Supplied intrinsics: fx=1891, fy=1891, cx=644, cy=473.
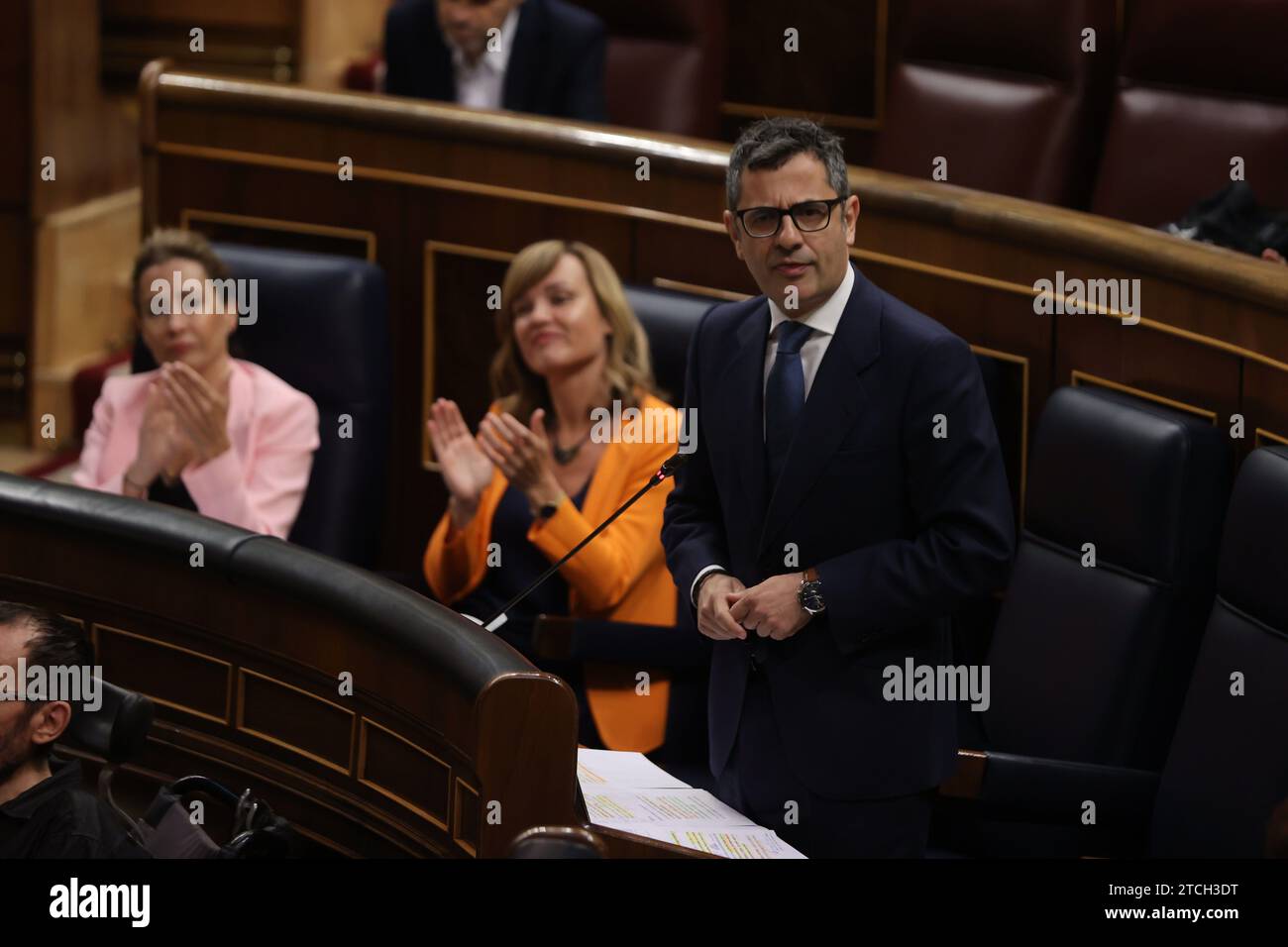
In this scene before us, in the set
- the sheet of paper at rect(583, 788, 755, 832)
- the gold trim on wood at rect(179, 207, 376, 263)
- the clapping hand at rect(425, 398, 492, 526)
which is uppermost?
the gold trim on wood at rect(179, 207, 376, 263)

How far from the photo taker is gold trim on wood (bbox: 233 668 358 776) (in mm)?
1324

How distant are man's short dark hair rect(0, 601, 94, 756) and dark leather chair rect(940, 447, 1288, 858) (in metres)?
0.56

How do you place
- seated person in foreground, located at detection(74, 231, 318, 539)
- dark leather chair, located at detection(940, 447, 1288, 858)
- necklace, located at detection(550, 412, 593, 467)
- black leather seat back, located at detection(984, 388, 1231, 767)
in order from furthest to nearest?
seated person in foreground, located at detection(74, 231, 318, 539) < necklace, located at detection(550, 412, 593, 467) < black leather seat back, located at detection(984, 388, 1231, 767) < dark leather chair, located at detection(940, 447, 1288, 858)

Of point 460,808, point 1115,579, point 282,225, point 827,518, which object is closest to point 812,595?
point 827,518

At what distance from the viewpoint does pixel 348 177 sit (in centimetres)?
195

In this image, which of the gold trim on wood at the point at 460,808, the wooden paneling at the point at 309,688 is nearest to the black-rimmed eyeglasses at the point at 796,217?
the wooden paneling at the point at 309,688

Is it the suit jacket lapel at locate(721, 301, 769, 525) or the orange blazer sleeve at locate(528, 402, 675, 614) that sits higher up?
the suit jacket lapel at locate(721, 301, 769, 525)

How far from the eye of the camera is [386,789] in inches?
50.8

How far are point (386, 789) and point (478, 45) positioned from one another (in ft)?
3.22

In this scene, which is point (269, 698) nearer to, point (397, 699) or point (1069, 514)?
point (397, 699)

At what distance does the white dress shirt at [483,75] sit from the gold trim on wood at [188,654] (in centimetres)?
78

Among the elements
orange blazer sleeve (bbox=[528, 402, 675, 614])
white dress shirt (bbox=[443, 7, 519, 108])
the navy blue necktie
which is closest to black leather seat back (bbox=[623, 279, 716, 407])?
orange blazer sleeve (bbox=[528, 402, 675, 614])

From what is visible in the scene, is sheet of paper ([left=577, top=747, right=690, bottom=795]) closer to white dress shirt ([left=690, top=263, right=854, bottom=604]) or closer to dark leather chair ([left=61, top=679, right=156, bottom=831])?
white dress shirt ([left=690, top=263, right=854, bottom=604])
